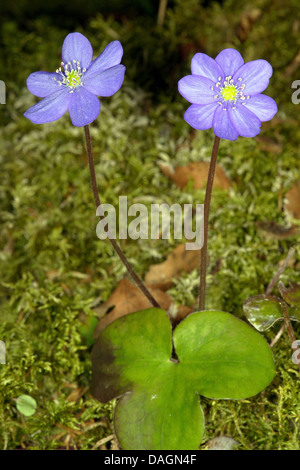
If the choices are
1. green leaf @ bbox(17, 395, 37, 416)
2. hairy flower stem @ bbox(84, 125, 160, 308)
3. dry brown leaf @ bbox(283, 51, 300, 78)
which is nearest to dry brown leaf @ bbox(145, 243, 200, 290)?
hairy flower stem @ bbox(84, 125, 160, 308)

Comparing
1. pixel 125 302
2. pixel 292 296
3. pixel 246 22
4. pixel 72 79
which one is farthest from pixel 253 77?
pixel 246 22

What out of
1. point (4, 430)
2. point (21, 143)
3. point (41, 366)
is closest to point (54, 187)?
point (21, 143)

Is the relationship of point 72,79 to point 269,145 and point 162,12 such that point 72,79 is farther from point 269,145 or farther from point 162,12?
point 162,12

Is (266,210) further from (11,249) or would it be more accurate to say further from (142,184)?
(11,249)

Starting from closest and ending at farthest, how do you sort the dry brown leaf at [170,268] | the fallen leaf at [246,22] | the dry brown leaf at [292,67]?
1. the dry brown leaf at [170,268]
2. the dry brown leaf at [292,67]
3. the fallen leaf at [246,22]

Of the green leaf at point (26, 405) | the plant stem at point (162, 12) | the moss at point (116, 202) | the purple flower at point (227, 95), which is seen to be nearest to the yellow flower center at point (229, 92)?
the purple flower at point (227, 95)

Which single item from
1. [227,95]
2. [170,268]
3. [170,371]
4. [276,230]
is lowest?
[170,371]
